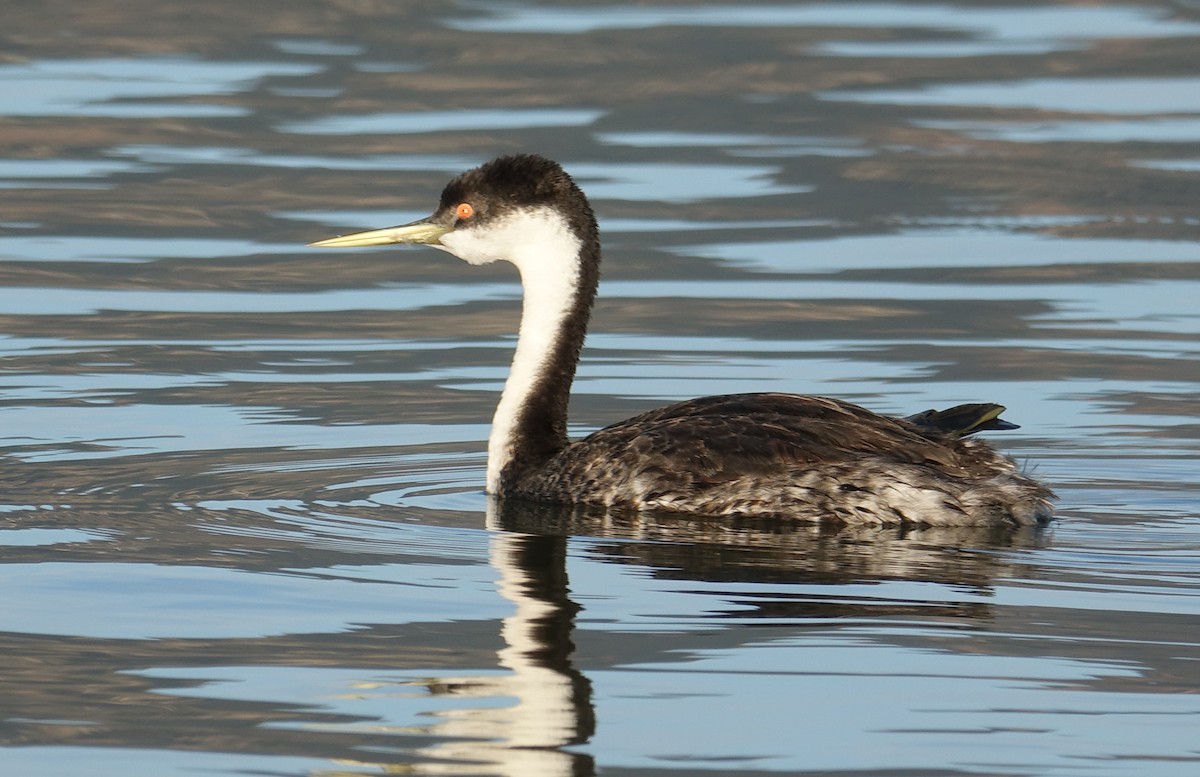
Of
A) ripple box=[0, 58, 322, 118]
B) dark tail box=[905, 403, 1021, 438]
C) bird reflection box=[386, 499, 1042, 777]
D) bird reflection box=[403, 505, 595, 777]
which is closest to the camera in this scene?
bird reflection box=[403, 505, 595, 777]

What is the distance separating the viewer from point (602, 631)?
8.20m

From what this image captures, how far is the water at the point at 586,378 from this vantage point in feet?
23.9

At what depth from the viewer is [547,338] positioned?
11016 mm

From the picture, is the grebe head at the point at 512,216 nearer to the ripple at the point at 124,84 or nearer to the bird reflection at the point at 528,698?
the bird reflection at the point at 528,698

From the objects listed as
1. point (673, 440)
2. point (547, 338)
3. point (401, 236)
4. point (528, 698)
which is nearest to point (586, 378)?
point (547, 338)

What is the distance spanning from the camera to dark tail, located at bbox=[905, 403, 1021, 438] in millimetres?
10047

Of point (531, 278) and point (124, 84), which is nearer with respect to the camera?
point (531, 278)

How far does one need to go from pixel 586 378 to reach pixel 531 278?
288cm

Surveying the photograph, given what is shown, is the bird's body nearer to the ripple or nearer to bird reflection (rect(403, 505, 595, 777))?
bird reflection (rect(403, 505, 595, 777))

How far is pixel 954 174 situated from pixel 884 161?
66 cm

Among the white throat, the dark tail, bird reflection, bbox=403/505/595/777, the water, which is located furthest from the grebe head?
bird reflection, bbox=403/505/595/777

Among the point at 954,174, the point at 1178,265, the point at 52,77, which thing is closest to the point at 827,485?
the point at 1178,265

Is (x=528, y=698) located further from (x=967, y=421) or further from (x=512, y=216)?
(x=512, y=216)

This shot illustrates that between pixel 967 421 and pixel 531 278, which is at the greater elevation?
pixel 531 278
